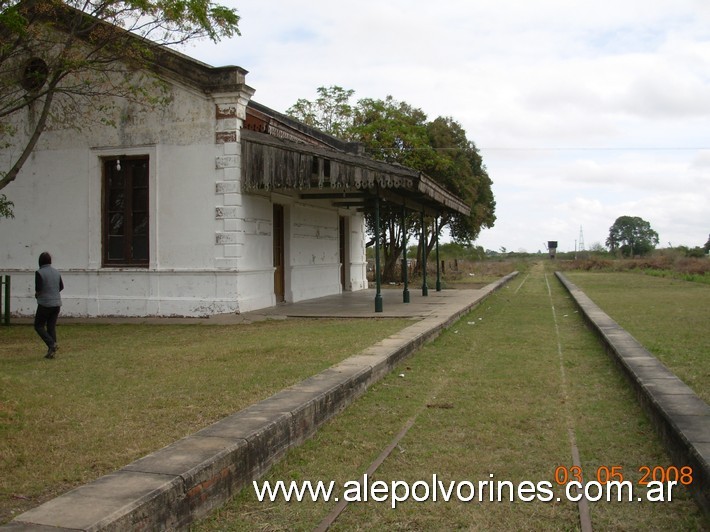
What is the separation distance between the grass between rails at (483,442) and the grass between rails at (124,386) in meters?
0.99

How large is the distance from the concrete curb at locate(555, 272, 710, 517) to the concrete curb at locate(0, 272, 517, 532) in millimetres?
2860

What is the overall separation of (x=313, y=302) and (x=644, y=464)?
13.8 metres

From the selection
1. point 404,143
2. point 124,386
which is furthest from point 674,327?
point 404,143

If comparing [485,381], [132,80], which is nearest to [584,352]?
[485,381]

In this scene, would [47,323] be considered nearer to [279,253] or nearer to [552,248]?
[279,253]

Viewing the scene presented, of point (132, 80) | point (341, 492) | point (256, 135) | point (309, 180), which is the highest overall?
point (132, 80)

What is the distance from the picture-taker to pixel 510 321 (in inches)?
595

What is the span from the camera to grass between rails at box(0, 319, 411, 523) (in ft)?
15.5

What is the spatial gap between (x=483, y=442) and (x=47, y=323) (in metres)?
6.91

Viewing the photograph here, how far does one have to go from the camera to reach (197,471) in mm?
4027

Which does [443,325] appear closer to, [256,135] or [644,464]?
[256,135]

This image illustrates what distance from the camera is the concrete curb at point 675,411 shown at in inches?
167

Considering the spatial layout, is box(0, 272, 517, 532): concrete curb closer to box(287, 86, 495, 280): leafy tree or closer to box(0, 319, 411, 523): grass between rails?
box(0, 319, 411, 523): grass between rails

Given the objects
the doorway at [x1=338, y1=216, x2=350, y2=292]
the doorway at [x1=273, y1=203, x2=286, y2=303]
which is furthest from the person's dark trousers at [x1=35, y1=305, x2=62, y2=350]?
the doorway at [x1=338, y1=216, x2=350, y2=292]
